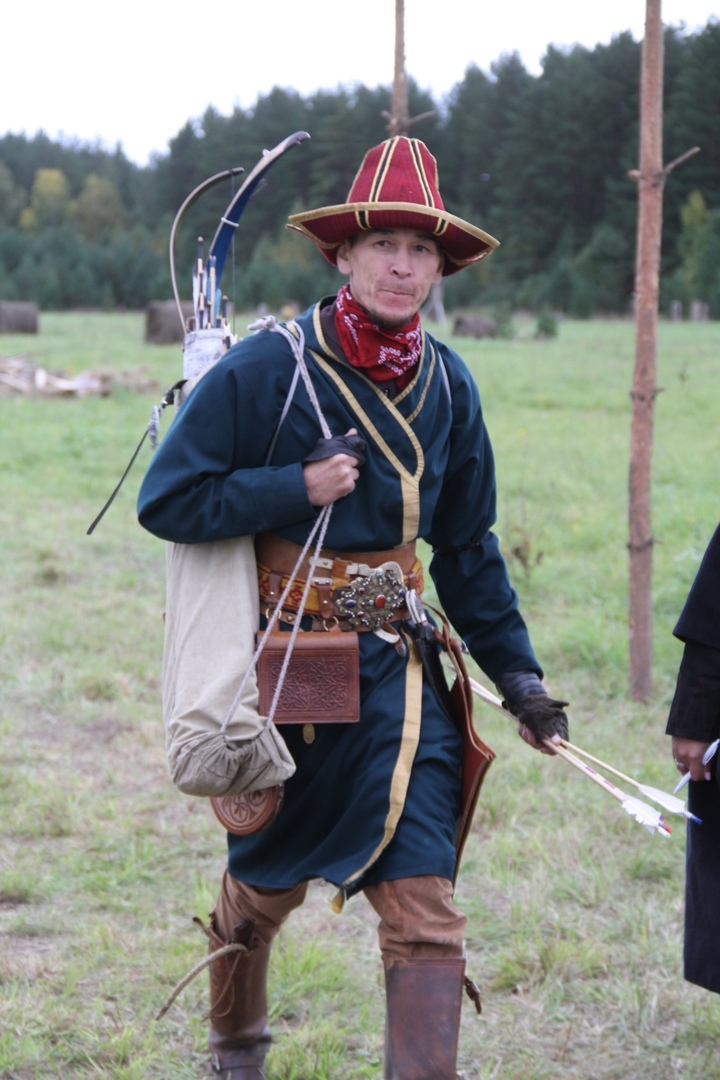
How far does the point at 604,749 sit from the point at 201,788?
9.93 feet

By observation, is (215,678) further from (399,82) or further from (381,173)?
(399,82)

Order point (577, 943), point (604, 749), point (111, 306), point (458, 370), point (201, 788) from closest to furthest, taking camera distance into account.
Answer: point (201, 788), point (458, 370), point (577, 943), point (604, 749), point (111, 306)

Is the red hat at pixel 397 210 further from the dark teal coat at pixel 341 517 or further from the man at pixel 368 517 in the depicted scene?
the dark teal coat at pixel 341 517

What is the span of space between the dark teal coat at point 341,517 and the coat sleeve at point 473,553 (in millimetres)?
43

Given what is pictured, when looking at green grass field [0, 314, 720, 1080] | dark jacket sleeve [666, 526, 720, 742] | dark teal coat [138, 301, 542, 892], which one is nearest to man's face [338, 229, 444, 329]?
dark teal coat [138, 301, 542, 892]

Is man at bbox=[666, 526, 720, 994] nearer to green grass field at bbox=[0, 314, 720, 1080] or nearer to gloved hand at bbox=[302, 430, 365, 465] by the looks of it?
green grass field at bbox=[0, 314, 720, 1080]

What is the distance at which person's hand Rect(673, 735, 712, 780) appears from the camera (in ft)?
9.11

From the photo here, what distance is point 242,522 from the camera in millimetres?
2676

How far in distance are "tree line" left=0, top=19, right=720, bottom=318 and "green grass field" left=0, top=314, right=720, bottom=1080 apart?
3698 cm

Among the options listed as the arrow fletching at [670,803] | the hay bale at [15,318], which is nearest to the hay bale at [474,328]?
the hay bale at [15,318]

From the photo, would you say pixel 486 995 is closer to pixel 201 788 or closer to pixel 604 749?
pixel 201 788

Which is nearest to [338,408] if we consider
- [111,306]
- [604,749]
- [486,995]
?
[486,995]

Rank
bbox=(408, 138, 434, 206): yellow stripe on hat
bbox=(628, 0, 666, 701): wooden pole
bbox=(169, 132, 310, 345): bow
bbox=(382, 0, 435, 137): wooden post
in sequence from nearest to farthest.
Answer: bbox=(408, 138, 434, 206): yellow stripe on hat, bbox=(169, 132, 310, 345): bow, bbox=(628, 0, 666, 701): wooden pole, bbox=(382, 0, 435, 137): wooden post

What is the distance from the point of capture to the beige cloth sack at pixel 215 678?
8.52 feet
